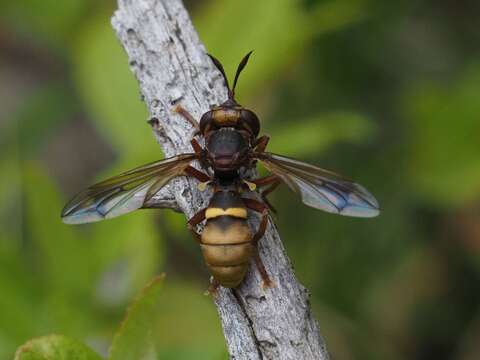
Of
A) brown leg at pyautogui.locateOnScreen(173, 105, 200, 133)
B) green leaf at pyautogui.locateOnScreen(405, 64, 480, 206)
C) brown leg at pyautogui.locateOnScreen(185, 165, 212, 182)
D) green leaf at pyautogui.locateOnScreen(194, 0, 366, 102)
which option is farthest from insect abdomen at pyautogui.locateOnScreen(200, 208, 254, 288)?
green leaf at pyautogui.locateOnScreen(405, 64, 480, 206)

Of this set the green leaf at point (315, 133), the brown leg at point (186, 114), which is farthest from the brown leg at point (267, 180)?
the green leaf at point (315, 133)

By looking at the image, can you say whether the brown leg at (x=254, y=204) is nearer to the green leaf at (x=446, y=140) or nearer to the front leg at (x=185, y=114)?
the front leg at (x=185, y=114)

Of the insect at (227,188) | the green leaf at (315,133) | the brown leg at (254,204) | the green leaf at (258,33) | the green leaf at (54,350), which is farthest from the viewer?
the green leaf at (258,33)

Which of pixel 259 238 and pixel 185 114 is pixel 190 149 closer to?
pixel 185 114

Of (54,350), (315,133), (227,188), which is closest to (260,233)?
(227,188)

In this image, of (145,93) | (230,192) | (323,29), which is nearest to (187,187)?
(230,192)

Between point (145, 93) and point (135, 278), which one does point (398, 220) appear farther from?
point (145, 93)

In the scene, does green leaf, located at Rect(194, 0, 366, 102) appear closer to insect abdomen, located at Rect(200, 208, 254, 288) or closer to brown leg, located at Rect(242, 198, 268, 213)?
brown leg, located at Rect(242, 198, 268, 213)
